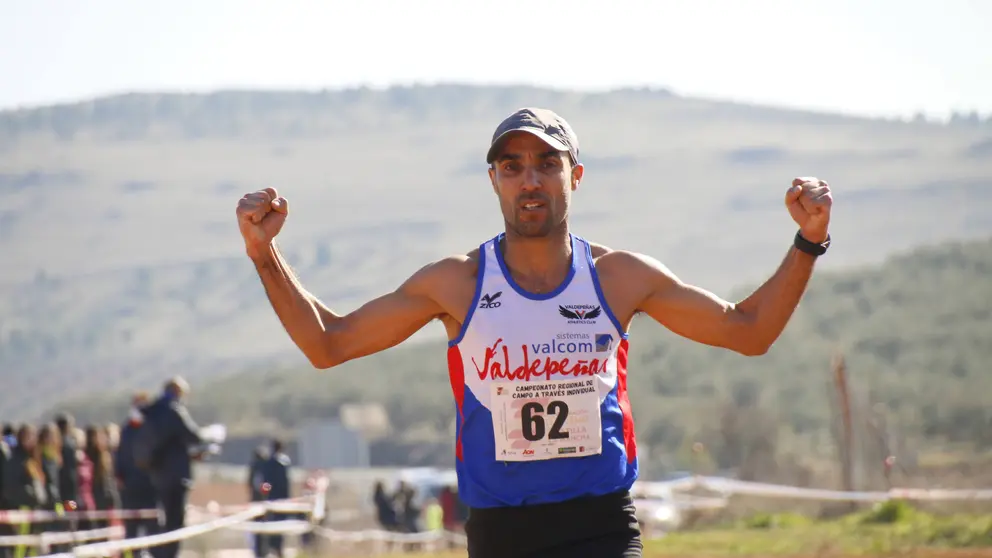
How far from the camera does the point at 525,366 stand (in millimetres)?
5953

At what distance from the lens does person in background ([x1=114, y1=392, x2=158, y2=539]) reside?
59.1 feet

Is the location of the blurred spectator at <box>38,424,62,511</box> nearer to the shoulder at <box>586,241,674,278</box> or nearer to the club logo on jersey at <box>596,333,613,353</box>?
the shoulder at <box>586,241,674,278</box>

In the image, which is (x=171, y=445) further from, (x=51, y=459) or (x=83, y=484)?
(x=83, y=484)

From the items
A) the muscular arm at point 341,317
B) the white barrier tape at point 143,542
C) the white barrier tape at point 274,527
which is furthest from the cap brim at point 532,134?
the white barrier tape at point 274,527

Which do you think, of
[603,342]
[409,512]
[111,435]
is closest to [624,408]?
[603,342]

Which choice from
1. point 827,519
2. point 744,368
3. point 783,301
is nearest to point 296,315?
point 783,301

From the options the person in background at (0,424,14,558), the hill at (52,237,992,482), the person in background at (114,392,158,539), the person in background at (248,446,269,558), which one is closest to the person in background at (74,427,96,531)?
the person in background at (114,392,158,539)

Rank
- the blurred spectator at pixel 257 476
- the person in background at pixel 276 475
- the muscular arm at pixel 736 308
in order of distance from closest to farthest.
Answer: the muscular arm at pixel 736 308, the person in background at pixel 276 475, the blurred spectator at pixel 257 476

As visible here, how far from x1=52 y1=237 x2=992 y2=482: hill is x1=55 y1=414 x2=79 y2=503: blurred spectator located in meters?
39.7

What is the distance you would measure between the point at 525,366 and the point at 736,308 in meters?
0.78

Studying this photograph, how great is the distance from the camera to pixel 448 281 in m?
6.17

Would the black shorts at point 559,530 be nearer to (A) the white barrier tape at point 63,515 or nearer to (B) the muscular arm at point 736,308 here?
(B) the muscular arm at point 736,308

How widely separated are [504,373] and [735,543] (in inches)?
471

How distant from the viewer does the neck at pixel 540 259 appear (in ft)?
20.2
